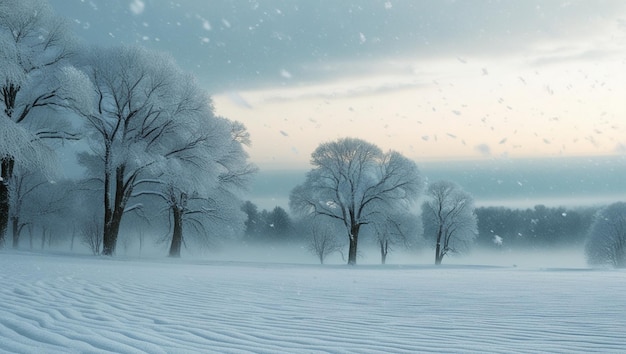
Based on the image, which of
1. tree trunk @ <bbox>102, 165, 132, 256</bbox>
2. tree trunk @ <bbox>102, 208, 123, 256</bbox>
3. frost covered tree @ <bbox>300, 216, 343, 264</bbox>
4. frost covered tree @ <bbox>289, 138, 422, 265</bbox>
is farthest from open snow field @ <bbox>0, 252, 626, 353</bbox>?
frost covered tree @ <bbox>300, 216, 343, 264</bbox>

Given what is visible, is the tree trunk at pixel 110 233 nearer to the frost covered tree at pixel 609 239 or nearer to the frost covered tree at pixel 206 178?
the frost covered tree at pixel 206 178

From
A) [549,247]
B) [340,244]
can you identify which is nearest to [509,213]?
[549,247]

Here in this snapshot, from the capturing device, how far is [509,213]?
72750mm

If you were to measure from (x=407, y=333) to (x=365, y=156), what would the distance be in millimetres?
28593

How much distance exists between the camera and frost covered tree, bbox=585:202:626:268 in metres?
52.1

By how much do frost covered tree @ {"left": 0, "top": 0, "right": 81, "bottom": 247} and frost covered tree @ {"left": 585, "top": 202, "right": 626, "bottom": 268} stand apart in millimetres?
50115

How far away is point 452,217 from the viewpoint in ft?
148

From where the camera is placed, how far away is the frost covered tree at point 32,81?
18.7 metres

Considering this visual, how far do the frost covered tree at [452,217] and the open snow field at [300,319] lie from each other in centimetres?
3688

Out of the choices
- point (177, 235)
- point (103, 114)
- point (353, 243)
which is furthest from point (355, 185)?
point (103, 114)

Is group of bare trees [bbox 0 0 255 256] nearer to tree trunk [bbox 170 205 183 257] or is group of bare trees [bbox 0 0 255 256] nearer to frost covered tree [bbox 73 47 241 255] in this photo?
frost covered tree [bbox 73 47 241 255]

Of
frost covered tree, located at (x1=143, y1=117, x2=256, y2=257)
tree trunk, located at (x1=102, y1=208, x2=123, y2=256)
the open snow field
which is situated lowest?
the open snow field

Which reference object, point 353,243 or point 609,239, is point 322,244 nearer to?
point 353,243

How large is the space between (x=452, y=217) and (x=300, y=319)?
4131cm
